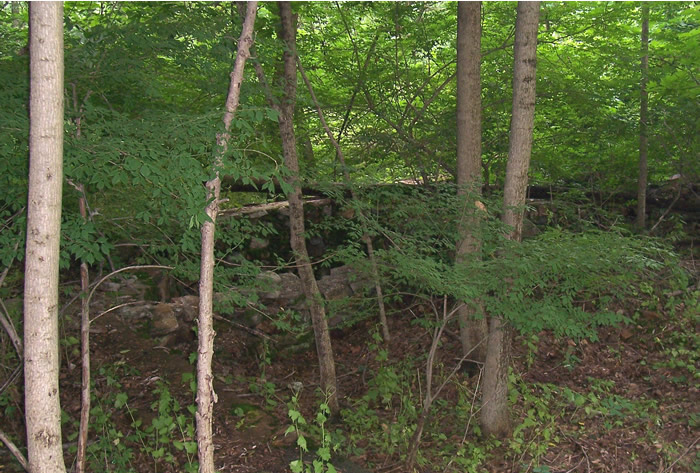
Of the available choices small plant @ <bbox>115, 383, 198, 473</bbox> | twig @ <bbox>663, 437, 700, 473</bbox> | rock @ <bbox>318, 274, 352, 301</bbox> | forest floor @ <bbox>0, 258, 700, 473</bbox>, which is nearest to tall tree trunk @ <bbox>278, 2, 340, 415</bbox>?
forest floor @ <bbox>0, 258, 700, 473</bbox>

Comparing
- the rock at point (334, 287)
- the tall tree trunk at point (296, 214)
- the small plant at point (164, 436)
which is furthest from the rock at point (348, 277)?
the small plant at point (164, 436)

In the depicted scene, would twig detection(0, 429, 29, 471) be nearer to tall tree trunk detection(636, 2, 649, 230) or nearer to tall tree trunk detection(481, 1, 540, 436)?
tall tree trunk detection(481, 1, 540, 436)

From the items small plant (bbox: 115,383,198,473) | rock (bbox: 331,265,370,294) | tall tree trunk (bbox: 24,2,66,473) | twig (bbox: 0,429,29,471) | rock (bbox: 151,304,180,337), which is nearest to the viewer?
tall tree trunk (bbox: 24,2,66,473)

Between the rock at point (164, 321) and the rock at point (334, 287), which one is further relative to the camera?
the rock at point (334, 287)

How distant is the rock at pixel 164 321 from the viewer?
696cm

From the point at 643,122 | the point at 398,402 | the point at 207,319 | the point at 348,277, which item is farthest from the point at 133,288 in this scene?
the point at 643,122

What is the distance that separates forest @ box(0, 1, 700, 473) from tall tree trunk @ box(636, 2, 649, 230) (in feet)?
0.16

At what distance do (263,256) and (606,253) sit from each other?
4.97 metres

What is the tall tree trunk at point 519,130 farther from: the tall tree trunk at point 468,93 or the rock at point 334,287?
the rock at point 334,287

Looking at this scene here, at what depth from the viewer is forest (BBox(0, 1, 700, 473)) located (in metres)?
3.74

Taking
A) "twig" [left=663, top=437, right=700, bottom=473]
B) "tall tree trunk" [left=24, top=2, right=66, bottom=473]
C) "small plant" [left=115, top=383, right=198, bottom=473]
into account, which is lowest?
"twig" [left=663, top=437, right=700, bottom=473]

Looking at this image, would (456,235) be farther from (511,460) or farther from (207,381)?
(207,381)

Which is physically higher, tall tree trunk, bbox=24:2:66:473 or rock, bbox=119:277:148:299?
tall tree trunk, bbox=24:2:66:473

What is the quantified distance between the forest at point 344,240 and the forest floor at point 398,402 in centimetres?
4
